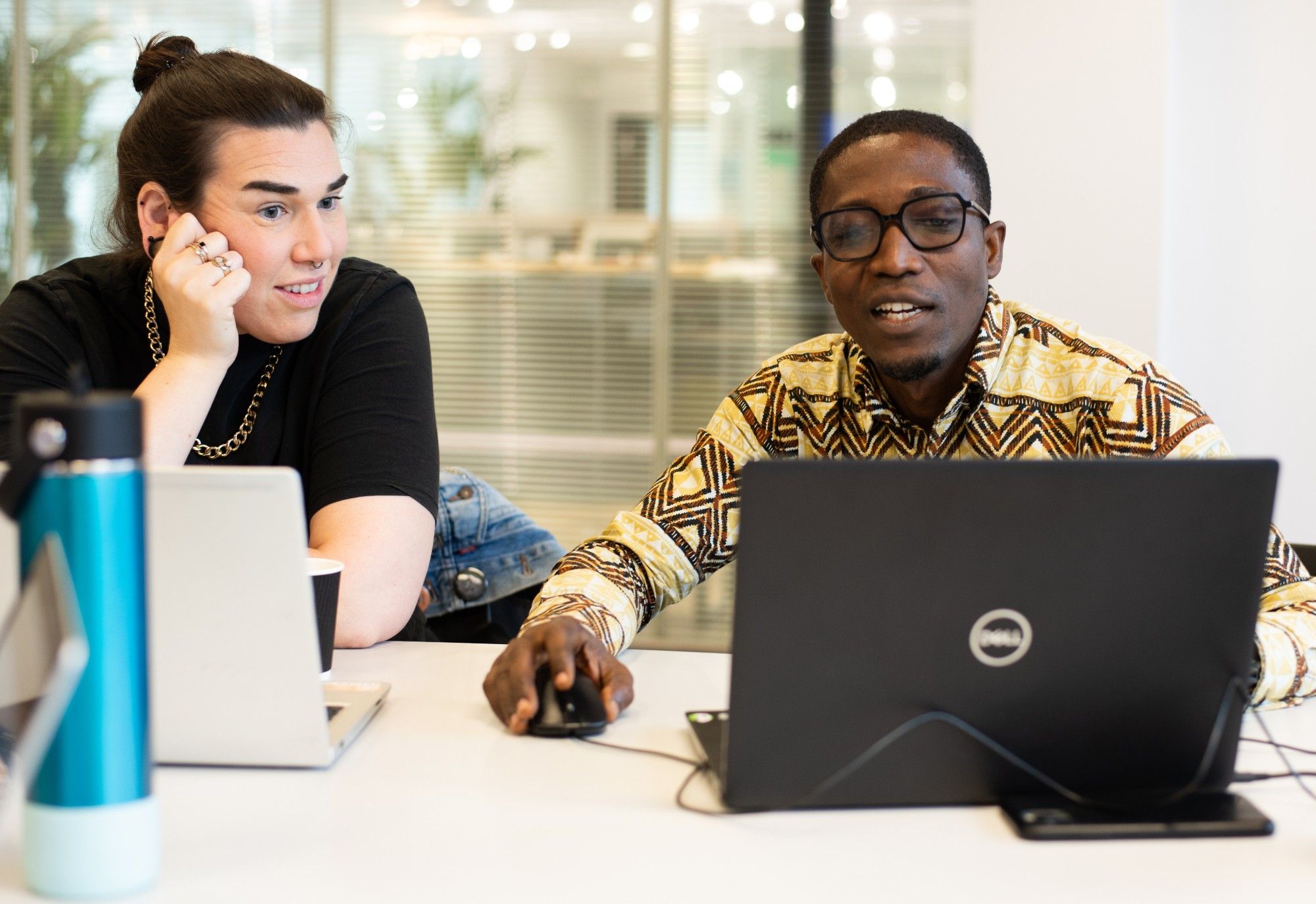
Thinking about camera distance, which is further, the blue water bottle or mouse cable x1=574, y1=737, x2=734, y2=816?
mouse cable x1=574, y1=737, x2=734, y2=816

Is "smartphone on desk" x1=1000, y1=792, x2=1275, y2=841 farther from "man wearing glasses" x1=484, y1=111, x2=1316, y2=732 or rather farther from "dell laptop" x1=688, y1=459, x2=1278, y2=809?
"man wearing glasses" x1=484, y1=111, x2=1316, y2=732

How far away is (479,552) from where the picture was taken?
189 centimetres

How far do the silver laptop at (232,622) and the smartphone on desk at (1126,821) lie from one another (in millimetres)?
554

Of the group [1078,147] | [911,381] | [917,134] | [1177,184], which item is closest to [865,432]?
[911,381]

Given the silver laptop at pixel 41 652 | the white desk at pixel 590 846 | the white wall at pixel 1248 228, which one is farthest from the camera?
the white wall at pixel 1248 228

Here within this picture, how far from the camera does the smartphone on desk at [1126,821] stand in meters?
0.88

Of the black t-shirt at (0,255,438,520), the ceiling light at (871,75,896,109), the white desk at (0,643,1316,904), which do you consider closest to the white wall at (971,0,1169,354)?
the ceiling light at (871,75,896,109)

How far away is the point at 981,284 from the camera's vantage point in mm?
1610

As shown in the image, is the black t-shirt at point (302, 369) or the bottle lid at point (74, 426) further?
the black t-shirt at point (302, 369)

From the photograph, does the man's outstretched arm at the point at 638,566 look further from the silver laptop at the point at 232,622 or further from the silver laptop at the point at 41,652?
the silver laptop at the point at 41,652

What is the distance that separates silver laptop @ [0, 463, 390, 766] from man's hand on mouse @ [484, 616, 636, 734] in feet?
0.57

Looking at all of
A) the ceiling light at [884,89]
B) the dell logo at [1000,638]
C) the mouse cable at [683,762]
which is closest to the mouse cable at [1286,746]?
the dell logo at [1000,638]

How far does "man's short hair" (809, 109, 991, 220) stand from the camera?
1591 mm

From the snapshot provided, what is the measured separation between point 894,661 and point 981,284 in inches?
34.2
